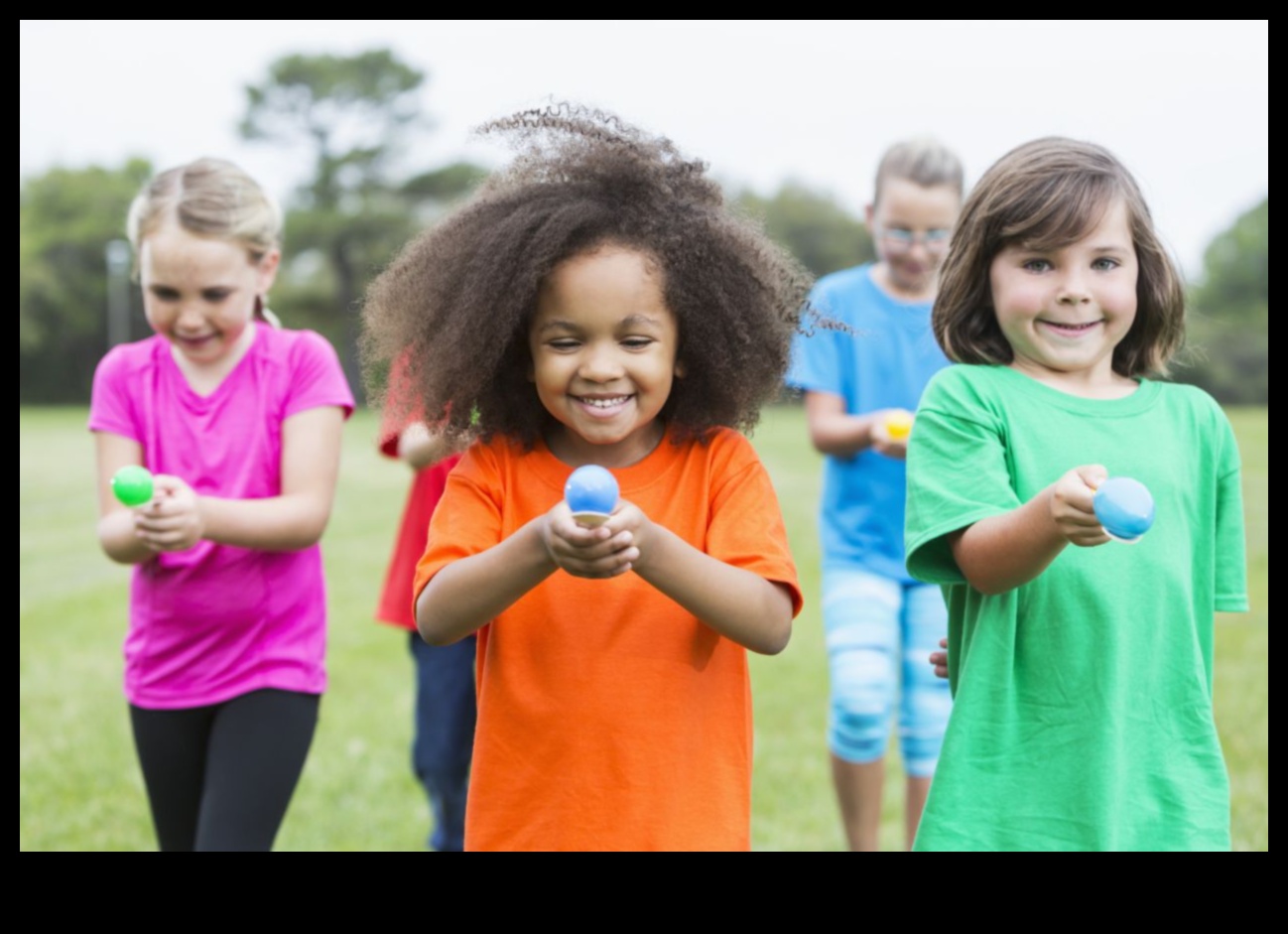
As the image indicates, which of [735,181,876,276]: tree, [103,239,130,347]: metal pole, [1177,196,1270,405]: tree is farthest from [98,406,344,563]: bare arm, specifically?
[735,181,876,276]: tree

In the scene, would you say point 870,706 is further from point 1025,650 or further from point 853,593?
point 1025,650

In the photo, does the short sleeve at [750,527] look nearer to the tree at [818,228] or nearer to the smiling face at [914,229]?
the smiling face at [914,229]

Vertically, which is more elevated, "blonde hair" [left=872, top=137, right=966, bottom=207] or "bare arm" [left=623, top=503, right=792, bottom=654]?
"blonde hair" [left=872, top=137, right=966, bottom=207]

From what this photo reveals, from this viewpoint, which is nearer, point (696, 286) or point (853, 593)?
point (696, 286)

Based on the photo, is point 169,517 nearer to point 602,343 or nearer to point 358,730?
point 602,343

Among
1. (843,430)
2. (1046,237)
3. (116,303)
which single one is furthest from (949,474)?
(116,303)

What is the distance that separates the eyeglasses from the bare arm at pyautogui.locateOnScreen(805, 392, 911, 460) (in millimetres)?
490

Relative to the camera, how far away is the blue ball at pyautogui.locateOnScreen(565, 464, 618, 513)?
2.01 m

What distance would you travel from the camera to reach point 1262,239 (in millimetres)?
4832

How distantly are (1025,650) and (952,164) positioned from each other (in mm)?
2034

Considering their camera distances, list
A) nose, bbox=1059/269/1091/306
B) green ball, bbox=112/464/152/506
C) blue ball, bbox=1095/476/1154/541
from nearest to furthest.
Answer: blue ball, bbox=1095/476/1154/541, nose, bbox=1059/269/1091/306, green ball, bbox=112/464/152/506

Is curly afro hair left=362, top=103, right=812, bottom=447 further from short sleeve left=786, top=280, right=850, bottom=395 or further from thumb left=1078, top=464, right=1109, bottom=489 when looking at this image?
short sleeve left=786, top=280, right=850, bottom=395

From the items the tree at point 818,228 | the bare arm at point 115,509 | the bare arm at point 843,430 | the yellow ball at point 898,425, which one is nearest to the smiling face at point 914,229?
the bare arm at point 843,430
